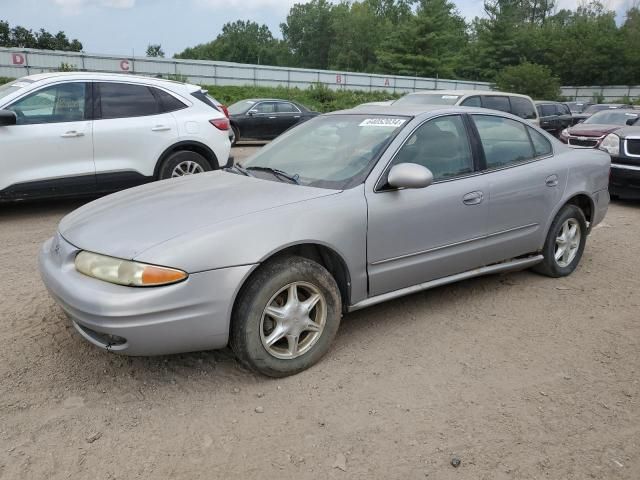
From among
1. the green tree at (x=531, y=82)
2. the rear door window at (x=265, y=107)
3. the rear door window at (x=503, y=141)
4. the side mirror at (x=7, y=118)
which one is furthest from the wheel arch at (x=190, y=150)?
the green tree at (x=531, y=82)

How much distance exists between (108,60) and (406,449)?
28197mm

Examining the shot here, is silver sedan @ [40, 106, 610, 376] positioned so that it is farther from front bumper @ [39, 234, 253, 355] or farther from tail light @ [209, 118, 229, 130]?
tail light @ [209, 118, 229, 130]

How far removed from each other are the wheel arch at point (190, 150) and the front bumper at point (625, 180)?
6046 mm

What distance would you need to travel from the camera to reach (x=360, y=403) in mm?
2986

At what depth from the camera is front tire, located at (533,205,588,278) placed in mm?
4770

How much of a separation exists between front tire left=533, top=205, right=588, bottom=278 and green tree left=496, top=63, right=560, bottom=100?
3984 centimetres

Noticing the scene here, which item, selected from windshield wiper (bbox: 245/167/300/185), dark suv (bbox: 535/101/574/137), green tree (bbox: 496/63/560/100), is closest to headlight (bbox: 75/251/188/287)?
windshield wiper (bbox: 245/167/300/185)

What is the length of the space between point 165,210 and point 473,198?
2.13 metres

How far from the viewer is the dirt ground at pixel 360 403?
2523mm

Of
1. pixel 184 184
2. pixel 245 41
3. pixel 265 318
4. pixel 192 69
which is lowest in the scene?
pixel 265 318

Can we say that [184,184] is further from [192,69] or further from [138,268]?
[192,69]

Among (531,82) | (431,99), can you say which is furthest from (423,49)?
(431,99)

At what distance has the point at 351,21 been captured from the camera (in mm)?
85562

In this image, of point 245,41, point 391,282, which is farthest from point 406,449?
point 245,41
